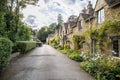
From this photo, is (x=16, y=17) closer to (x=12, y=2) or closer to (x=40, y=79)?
(x=12, y=2)

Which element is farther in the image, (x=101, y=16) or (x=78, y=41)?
(x=78, y=41)

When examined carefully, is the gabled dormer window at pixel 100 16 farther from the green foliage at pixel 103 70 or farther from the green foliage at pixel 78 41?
the green foliage at pixel 103 70

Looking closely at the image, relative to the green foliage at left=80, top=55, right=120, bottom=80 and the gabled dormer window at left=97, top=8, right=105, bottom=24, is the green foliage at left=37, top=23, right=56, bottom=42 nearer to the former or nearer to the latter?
the gabled dormer window at left=97, top=8, right=105, bottom=24

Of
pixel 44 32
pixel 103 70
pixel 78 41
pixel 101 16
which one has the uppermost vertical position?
pixel 44 32

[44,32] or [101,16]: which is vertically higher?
[44,32]

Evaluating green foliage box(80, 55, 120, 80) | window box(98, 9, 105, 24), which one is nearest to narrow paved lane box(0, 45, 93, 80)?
green foliage box(80, 55, 120, 80)

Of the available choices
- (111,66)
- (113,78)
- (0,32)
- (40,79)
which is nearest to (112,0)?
(111,66)

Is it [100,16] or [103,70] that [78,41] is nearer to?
[100,16]

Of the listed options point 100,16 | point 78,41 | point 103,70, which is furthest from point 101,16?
point 103,70

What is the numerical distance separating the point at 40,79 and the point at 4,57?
4.02 metres

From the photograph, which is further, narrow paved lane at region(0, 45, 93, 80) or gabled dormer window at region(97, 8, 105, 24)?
gabled dormer window at region(97, 8, 105, 24)

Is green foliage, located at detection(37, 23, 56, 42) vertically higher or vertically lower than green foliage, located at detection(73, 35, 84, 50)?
higher

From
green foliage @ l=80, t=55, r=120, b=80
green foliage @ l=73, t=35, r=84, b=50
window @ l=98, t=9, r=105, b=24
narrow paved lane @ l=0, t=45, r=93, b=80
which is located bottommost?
narrow paved lane @ l=0, t=45, r=93, b=80

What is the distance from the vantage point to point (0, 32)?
71.3 ft
